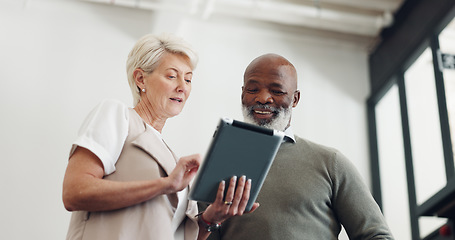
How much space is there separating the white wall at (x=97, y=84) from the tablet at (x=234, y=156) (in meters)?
3.77

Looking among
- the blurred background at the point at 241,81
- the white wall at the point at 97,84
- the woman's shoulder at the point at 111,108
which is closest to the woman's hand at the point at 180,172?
the woman's shoulder at the point at 111,108

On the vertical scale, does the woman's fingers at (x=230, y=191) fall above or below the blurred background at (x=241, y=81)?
below

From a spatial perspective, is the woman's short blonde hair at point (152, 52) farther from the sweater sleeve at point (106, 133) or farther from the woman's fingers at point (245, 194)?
the woman's fingers at point (245, 194)

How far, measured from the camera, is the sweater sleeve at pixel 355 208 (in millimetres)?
2100

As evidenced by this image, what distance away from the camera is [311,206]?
2.13 m

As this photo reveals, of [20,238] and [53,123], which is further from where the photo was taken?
[53,123]

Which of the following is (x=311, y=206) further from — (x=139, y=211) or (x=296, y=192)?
(x=139, y=211)

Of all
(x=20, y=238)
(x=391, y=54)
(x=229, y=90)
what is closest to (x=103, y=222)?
(x=20, y=238)

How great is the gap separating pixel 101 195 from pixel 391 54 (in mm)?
4987

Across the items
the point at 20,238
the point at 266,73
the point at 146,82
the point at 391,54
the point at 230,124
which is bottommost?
the point at 20,238

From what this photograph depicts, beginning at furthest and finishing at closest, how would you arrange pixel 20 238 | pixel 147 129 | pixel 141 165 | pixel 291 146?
pixel 20 238 → pixel 291 146 → pixel 147 129 → pixel 141 165

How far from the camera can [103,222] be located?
5.41 ft

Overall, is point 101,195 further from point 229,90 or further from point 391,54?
point 391,54

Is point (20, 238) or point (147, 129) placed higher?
point (147, 129)
